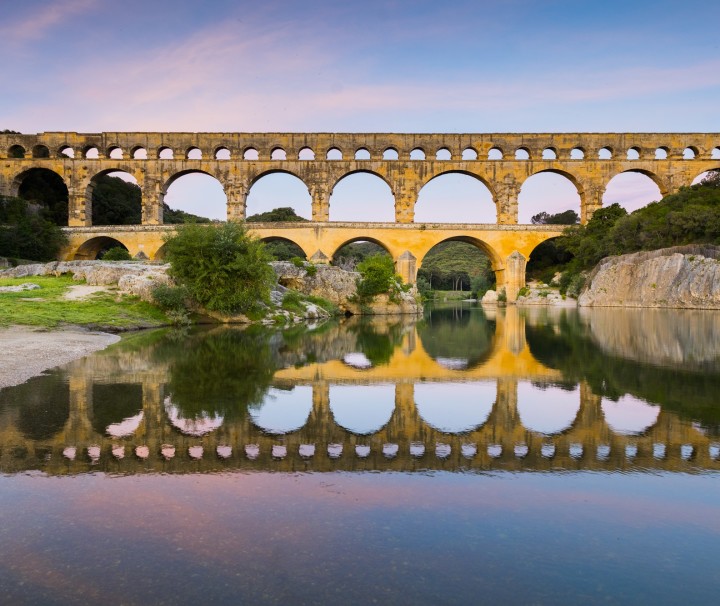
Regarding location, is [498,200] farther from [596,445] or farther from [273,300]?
[596,445]

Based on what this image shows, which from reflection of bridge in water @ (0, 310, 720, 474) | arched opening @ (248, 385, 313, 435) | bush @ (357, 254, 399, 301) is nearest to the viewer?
reflection of bridge in water @ (0, 310, 720, 474)

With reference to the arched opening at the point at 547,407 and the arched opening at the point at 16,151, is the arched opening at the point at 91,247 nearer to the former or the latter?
the arched opening at the point at 16,151

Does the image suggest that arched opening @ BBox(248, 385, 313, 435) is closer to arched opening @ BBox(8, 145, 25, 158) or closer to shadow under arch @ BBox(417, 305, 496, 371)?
shadow under arch @ BBox(417, 305, 496, 371)

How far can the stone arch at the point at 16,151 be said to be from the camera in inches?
1565

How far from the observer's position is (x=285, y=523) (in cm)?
296

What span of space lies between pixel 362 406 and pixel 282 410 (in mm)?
895

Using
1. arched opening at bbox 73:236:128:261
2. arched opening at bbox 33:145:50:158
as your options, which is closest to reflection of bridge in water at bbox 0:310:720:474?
arched opening at bbox 73:236:128:261

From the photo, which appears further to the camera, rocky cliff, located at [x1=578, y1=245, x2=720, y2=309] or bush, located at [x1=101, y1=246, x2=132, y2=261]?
bush, located at [x1=101, y1=246, x2=132, y2=261]

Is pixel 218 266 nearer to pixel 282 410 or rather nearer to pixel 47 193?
pixel 282 410

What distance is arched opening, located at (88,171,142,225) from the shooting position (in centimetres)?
4466

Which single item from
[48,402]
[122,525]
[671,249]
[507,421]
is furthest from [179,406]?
[671,249]

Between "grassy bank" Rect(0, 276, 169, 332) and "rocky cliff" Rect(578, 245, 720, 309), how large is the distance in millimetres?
25449

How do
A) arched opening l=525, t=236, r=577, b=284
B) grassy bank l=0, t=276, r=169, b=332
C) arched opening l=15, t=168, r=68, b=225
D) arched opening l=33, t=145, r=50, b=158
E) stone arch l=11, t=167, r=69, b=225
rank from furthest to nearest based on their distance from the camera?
stone arch l=11, t=167, r=69, b=225 < arched opening l=15, t=168, r=68, b=225 < arched opening l=525, t=236, r=577, b=284 < arched opening l=33, t=145, r=50, b=158 < grassy bank l=0, t=276, r=169, b=332

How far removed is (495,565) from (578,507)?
0.93 metres
